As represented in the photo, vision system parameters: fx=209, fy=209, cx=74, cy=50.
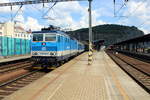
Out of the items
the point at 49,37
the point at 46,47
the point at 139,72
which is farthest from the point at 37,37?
the point at 139,72

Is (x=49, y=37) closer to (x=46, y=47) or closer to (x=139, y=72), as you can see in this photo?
(x=46, y=47)

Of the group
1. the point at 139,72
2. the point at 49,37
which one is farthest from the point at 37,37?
the point at 139,72

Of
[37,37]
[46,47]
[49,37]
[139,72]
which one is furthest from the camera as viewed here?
[139,72]

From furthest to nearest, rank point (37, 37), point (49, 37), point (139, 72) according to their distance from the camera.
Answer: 1. point (139, 72)
2. point (37, 37)
3. point (49, 37)

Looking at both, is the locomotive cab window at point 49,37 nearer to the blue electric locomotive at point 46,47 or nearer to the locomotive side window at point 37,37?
the blue electric locomotive at point 46,47

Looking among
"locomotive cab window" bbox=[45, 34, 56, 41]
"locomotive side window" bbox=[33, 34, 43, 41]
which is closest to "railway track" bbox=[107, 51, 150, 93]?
"locomotive cab window" bbox=[45, 34, 56, 41]

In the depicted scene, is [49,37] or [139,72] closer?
[49,37]

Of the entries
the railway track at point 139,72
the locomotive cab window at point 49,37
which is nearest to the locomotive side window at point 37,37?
the locomotive cab window at point 49,37

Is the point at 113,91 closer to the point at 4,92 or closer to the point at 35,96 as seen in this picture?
the point at 35,96

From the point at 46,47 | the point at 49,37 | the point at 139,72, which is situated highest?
the point at 49,37

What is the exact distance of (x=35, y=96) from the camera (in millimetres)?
7816

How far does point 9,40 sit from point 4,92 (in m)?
23.3

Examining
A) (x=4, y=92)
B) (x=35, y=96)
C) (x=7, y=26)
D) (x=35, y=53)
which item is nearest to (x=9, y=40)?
(x=35, y=53)

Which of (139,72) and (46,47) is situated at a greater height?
(46,47)
